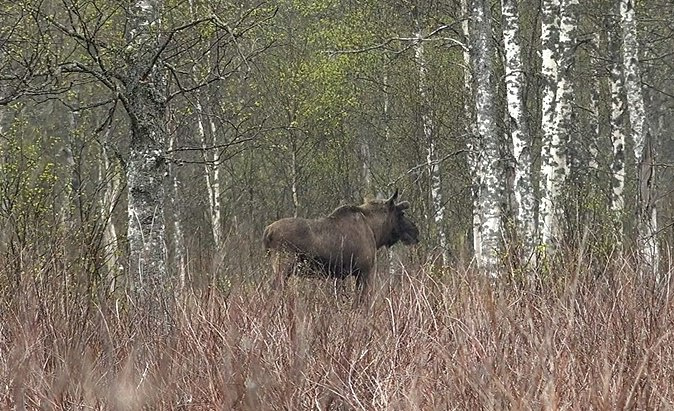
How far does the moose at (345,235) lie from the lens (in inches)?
508

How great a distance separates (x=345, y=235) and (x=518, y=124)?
3.38 metres

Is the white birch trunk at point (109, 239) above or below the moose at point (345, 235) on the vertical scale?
above

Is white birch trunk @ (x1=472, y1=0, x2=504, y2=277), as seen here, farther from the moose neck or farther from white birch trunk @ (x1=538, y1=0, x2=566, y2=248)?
the moose neck

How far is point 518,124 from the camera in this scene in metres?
11.2

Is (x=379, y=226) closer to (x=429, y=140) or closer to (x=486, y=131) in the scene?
(x=486, y=131)

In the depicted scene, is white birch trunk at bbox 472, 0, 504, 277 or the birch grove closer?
the birch grove

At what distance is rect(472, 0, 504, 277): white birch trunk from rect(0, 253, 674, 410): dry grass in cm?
664

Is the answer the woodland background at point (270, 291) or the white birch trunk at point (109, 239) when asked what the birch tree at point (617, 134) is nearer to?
the woodland background at point (270, 291)

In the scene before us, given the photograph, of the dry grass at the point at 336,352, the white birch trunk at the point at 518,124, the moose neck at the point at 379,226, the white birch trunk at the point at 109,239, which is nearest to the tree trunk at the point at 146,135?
the white birch trunk at the point at 109,239

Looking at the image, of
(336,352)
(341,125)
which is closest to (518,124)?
(336,352)

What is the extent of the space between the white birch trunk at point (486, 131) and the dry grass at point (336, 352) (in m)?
6.64

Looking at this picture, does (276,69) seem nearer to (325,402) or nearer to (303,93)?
(303,93)

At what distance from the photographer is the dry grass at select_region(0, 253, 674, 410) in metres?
3.43

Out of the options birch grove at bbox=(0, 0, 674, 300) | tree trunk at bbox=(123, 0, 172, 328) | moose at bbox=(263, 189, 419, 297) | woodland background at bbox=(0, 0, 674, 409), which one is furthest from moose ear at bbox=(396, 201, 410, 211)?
tree trunk at bbox=(123, 0, 172, 328)
